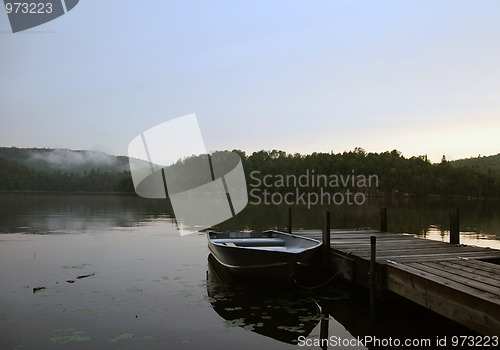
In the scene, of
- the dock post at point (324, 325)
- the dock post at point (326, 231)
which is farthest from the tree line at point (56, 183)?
the dock post at point (324, 325)

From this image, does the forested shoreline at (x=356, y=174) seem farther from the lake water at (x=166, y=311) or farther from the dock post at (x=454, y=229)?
the lake water at (x=166, y=311)

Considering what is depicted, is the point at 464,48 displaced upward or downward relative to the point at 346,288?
upward

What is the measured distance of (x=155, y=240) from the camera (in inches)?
837

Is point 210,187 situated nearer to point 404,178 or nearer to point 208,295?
point 404,178

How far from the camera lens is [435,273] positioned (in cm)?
755

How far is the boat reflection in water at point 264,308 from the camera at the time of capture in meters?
7.70

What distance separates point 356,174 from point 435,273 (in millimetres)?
128563

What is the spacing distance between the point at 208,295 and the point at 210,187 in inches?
4645

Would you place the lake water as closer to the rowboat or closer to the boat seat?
the rowboat

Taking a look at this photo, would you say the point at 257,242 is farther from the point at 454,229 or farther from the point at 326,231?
the point at 454,229

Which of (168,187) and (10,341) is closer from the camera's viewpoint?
(10,341)

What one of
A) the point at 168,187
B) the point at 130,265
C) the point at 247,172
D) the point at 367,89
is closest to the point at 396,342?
the point at 130,265

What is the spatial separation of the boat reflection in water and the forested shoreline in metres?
114

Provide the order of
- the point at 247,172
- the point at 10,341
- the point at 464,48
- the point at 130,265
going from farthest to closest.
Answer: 1. the point at 247,172
2. the point at 464,48
3. the point at 130,265
4. the point at 10,341
